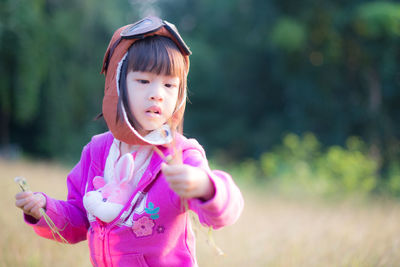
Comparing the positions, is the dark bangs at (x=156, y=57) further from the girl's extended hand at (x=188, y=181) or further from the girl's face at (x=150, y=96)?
the girl's extended hand at (x=188, y=181)

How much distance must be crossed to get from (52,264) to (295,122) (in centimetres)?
878

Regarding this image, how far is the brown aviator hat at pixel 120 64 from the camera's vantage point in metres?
1.20

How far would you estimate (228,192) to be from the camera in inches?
40.2

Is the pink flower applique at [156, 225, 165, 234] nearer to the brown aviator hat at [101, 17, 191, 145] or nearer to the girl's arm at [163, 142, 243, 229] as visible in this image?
the girl's arm at [163, 142, 243, 229]

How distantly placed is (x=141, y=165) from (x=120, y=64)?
1.16 ft

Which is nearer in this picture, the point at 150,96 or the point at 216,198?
the point at 216,198

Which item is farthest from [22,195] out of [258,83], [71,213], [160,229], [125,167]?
[258,83]

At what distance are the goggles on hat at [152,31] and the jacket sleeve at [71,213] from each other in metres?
0.47

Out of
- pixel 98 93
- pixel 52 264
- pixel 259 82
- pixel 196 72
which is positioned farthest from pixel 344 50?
pixel 52 264

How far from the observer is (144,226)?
1.18 m

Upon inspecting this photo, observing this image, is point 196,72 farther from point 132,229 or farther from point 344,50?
point 132,229

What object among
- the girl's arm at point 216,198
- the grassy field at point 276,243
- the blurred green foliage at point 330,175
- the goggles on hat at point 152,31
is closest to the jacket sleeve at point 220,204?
the girl's arm at point 216,198

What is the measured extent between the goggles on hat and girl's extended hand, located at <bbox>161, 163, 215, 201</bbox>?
495 mm

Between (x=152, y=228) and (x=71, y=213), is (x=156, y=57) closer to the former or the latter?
(x=152, y=228)
